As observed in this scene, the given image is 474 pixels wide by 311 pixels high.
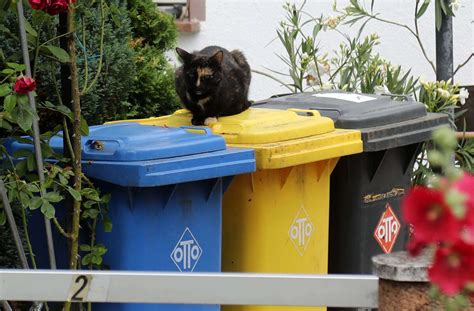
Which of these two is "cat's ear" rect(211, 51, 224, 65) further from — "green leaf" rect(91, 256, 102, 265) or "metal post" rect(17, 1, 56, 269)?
"green leaf" rect(91, 256, 102, 265)

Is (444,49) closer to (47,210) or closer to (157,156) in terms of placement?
(157,156)

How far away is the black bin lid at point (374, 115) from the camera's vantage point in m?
4.20

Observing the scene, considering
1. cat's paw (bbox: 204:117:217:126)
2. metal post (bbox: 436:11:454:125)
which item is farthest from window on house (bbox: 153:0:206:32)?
cat's paw (bbox: 204:117:217:126)

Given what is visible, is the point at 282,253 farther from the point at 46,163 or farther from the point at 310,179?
the point at 46,163

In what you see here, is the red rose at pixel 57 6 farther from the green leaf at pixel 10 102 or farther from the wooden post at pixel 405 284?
the wooden post at pixel 405 284

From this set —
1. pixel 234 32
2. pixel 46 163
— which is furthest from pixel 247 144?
pixel 234 32

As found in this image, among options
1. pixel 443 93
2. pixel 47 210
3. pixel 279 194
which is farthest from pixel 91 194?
pixel 443 93

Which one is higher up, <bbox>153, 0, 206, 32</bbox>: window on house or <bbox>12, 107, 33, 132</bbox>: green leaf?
<bbox>153, 0, 206, 32</bbox>: window on house

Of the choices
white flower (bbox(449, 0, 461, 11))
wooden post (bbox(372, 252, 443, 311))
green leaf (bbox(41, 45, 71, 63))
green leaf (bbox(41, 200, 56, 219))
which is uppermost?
white flower (bbox(449, 0, 461, 11))

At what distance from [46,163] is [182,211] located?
54 centimetres

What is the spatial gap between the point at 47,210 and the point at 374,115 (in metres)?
1.64

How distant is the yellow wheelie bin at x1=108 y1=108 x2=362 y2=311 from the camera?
3.74 m

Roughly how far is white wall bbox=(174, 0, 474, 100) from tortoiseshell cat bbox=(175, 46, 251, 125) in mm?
2956

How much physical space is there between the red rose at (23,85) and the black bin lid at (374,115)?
4.92ft
